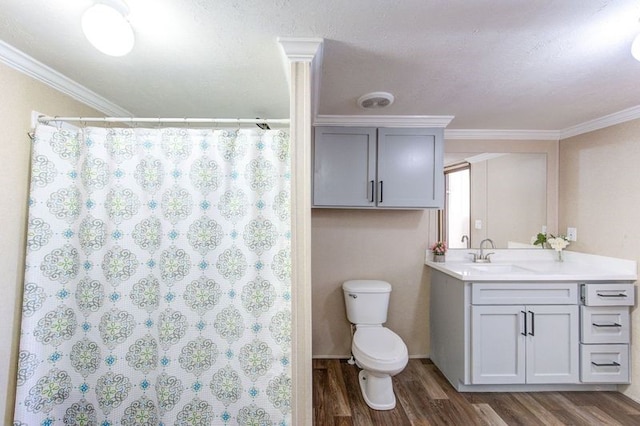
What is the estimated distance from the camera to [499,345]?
197 centimetres

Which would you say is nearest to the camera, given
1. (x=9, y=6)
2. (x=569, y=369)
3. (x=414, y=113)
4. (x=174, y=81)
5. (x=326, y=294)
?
(x=9, y=6)

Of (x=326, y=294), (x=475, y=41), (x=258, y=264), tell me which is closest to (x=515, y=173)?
(x=475, y=41)

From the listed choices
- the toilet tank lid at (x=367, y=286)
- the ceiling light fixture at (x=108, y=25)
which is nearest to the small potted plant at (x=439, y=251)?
the toilet tank lid at (x=367, y=286)

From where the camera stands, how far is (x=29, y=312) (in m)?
1.32

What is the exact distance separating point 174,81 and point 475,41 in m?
1.64

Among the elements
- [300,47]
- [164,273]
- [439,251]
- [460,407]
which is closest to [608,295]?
[439,251]

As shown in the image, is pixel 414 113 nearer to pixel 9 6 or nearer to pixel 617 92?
pixel 617 92

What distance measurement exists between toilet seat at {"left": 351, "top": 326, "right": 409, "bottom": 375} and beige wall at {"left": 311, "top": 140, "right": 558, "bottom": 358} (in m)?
0.47

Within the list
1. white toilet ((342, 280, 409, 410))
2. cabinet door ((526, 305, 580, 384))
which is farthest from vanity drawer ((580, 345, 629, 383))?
white toilet ((342, 280, 409, 410))

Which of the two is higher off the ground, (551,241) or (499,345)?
(551,241)

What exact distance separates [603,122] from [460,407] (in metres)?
2.47

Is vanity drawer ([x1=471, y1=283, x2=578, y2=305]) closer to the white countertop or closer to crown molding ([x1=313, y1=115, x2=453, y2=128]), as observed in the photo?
the white countertop

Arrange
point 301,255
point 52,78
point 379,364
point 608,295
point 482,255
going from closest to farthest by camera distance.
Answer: point 301,255, point 52,78, point 379,364, point 608,295, point 482,255

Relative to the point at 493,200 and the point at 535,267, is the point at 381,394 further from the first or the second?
the point at 493,200
